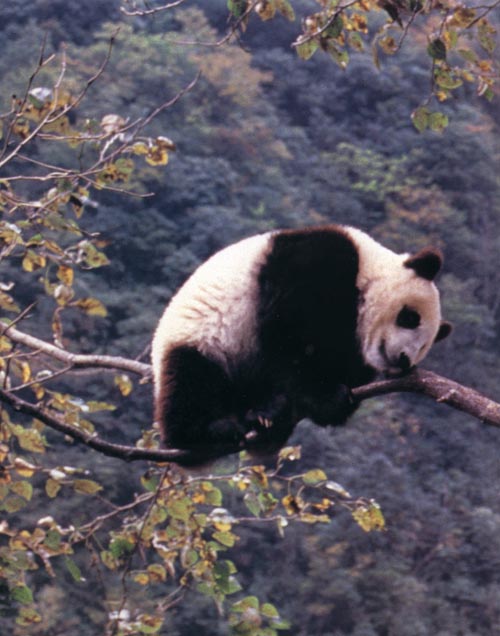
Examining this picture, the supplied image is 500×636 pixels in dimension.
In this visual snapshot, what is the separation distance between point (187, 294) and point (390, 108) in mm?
16215

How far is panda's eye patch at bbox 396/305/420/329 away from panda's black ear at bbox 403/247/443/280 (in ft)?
0.49

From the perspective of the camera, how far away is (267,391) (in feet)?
11.6

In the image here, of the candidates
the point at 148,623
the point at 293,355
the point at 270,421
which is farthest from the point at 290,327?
the point at 148,623

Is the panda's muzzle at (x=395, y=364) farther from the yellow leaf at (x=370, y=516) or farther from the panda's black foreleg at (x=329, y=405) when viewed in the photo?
the yellow leaf at (x=370, y=516)

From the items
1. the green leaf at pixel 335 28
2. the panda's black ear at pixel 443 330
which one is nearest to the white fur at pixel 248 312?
the panda's black ear at pixel 443 330

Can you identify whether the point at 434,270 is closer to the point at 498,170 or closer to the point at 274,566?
the point at 274,566

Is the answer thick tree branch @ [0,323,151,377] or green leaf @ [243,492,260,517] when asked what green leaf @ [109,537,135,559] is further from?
thick tree branch @ [0,323,151,377]

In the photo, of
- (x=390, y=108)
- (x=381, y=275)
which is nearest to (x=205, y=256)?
(x=390, y=108)

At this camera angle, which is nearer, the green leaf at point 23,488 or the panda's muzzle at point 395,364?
the green leaf at point 23,488

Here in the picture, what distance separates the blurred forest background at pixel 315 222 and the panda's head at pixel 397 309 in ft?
23.6

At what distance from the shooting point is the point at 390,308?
3.62 m

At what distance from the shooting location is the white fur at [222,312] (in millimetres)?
3492

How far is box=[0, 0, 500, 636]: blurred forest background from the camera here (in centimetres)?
1217

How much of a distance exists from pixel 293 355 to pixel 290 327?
0.37ft
